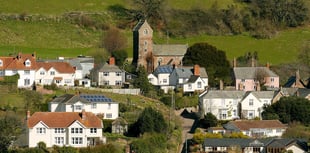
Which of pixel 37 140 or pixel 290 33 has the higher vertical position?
pixel 290 33

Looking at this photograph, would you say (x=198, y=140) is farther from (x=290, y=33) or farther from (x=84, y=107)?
(x=290, y=33)

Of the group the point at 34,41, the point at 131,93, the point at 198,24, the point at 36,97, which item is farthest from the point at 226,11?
the point at 36,97

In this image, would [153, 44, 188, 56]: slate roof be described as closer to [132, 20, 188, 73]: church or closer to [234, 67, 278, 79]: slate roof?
[132, 20, 188, 73]: church

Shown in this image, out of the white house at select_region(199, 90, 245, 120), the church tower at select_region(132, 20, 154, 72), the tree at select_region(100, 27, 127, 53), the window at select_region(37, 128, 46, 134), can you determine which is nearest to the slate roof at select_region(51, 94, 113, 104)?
the window at select_region(37, 128, 46, 134)

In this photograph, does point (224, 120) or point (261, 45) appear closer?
point (224, 120)

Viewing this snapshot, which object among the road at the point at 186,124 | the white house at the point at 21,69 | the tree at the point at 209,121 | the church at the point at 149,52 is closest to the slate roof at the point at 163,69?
the church at the point at 149,52

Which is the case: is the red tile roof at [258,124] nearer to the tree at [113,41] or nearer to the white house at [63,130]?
the white house at [63,130]
